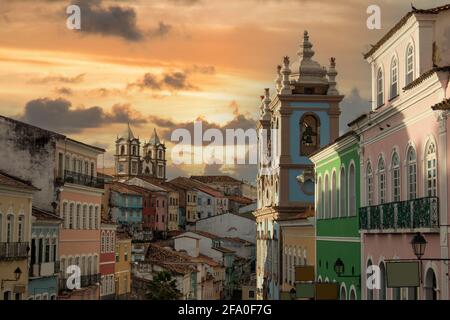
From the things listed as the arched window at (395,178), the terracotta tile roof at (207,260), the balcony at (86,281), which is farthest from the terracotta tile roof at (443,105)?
the terracotta tile roof at (207,260)

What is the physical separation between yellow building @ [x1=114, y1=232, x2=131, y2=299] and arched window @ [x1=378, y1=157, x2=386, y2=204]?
3501cm

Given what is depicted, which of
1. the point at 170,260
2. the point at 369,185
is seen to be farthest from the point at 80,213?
the point at 170,260

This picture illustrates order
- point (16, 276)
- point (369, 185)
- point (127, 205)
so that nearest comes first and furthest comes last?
1. point (369, 185)
2. point (16, 276)
3. point (127, 205)

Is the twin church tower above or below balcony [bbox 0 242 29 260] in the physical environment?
above

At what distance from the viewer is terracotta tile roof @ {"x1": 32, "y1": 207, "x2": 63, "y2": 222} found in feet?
152

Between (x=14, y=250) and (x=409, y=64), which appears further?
(x=14, y=250)

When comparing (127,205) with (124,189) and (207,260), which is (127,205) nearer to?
(124,189)

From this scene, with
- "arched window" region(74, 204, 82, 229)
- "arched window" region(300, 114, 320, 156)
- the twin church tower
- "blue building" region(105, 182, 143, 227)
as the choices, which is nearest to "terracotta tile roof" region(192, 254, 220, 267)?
"blue building" region(105, 182, 143, 227)

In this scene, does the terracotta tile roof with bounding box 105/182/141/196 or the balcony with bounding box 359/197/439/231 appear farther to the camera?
the terracotta tile roof with bounding box 105/182/141/196

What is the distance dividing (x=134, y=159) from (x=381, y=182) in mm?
158548

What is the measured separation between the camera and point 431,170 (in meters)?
24.2

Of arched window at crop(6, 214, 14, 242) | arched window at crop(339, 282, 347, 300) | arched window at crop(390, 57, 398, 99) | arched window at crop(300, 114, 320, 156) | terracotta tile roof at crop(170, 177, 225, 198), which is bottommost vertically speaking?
arched window at crop(339, 282, 347, 300)

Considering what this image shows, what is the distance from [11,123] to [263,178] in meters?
28.3

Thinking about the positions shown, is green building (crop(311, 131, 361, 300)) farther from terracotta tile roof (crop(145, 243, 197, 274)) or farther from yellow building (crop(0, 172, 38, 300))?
terracotta tile roof (crop(145, 243, 197, 274))
